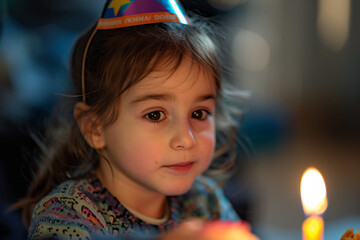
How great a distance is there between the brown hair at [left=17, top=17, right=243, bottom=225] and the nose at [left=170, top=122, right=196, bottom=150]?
112 mm

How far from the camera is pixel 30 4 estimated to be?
6.07 feet

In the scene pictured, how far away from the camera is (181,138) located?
2.54 ft

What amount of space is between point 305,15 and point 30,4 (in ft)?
5.99

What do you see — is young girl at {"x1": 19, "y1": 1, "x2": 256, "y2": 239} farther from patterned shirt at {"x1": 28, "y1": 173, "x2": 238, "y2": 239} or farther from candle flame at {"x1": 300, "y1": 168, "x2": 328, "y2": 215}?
candle flame at {"x1": 300, "y1": 168, "x2": 328, "y2": 215}

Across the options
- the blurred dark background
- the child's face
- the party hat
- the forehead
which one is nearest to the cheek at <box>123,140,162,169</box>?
the child's face

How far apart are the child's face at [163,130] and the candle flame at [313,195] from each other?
0.27 metres

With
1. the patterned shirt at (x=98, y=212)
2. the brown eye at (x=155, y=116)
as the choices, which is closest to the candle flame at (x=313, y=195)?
the patterned shirt at (x=98, y=212)

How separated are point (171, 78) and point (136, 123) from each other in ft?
0.35

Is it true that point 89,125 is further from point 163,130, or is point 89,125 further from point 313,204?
point 313,204

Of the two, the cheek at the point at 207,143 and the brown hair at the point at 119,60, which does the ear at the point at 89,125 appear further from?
the cheek at the point at 207,143

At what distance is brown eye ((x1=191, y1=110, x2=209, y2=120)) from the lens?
864mm

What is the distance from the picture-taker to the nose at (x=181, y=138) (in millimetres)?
773

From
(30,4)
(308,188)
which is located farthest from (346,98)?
(308,188)

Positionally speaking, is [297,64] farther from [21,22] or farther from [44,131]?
[44,131]
